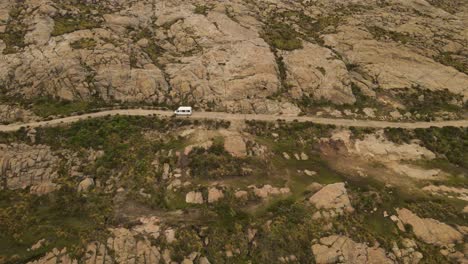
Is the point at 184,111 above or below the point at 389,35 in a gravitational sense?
below

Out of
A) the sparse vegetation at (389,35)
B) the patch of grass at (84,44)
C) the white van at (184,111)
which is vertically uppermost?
the sparse vegetation at (389,35)

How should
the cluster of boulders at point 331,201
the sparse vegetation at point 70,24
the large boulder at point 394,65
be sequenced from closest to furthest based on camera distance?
the cluster of boulders at point 331,201, the large boulder at point 394,65, the sparse vegetation at point 70,24

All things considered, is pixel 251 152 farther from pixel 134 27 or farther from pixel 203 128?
pixel 134 27

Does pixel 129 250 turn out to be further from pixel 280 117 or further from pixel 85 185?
pixel 280 117

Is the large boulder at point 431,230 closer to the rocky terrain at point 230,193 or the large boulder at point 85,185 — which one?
the rocky terrain at point 230,193

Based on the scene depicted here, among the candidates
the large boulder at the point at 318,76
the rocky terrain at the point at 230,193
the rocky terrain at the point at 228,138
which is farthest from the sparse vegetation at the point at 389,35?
the rocky terrain at the point at 230,193

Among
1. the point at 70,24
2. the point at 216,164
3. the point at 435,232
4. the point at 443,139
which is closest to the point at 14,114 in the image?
the point at 70,24

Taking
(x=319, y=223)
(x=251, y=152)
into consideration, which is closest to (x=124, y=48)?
(x=251, y=152)
